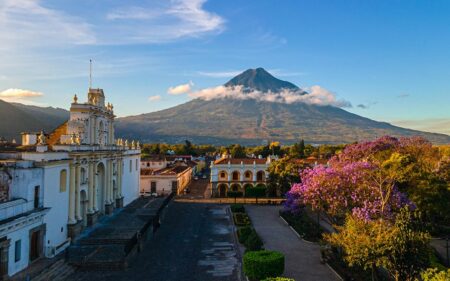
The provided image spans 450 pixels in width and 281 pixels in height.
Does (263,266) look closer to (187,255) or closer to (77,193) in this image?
(187,255)

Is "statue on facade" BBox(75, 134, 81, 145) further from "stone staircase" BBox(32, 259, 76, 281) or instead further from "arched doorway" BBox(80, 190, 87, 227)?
"stone staircase" BBox(32, 259, 76, 281)

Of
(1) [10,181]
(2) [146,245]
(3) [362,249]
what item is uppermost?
(1) [10,181]

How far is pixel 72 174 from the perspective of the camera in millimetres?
26688

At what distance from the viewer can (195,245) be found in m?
27.7

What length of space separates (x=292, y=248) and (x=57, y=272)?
14958mm

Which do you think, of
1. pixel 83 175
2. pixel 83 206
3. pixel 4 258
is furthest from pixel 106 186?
pixel 4 258

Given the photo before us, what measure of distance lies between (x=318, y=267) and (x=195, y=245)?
9.11m

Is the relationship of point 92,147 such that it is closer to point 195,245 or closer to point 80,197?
point 80,197

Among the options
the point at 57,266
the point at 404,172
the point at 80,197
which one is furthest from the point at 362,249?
the point at 80,197

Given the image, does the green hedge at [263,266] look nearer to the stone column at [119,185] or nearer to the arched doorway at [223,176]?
the stone column at [119,185]

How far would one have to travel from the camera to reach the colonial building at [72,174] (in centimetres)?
2197

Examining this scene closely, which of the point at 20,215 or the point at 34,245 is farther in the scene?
the point at 34,245

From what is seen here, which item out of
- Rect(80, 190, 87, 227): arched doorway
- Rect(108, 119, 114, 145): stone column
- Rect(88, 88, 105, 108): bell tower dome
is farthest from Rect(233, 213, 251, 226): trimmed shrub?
Rect(88, 88, 105, 108): bell tower dome

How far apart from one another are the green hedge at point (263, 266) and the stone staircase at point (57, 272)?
9706 millimetres
